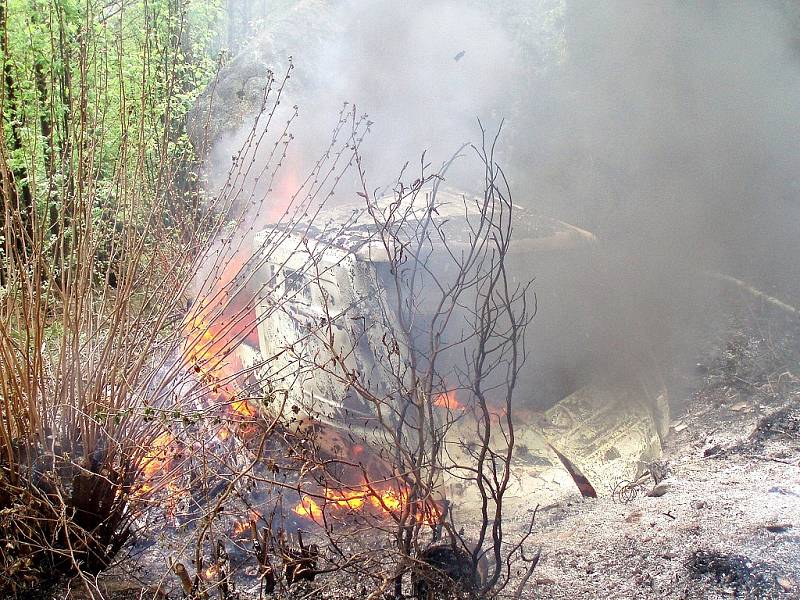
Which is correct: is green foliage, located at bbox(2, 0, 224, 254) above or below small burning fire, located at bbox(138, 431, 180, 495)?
above

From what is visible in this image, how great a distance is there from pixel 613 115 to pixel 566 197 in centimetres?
124

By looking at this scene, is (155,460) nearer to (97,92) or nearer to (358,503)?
(358,503)

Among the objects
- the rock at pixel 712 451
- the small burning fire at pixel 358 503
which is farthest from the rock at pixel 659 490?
the small burning fire at pixel 358 503

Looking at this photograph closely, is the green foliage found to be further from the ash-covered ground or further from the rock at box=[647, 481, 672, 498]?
the rock at box=[647, 481, 672, 498]

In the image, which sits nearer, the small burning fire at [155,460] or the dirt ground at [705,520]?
the dirt ground at [705,520]

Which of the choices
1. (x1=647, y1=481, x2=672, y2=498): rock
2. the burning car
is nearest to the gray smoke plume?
the burning car

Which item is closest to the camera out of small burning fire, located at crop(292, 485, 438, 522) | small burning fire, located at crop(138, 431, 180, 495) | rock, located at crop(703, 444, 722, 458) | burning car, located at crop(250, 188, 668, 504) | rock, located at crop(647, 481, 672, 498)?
small burning fire, located at crop(292, 485, 438, 522)

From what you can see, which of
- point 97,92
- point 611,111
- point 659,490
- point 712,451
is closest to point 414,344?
point 659,490

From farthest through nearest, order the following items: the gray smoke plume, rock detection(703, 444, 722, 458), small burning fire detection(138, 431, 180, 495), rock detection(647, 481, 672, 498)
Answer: the gray smoke plume
rock detection(703, 444, 722, 458)
rock detection(647, 481, 672, 498)
small burning fire detection(138, 431, 180, 495)

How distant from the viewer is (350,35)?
8867mm

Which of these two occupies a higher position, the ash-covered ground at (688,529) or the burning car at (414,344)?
the burning car at (414,344)

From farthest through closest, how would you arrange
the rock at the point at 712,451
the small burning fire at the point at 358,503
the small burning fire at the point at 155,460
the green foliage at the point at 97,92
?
the rock at the point at 712,451 → the small burning fire at the point at 155,460 → the small burning fire at the point at 358,503 → the green foliage at the point at 97,92

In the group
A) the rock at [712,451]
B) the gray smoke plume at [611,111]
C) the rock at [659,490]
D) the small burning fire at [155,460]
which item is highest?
the gray smoke plume at [611,111]

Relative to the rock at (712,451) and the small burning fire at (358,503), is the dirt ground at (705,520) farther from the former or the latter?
the small burning fire at (358,503)
